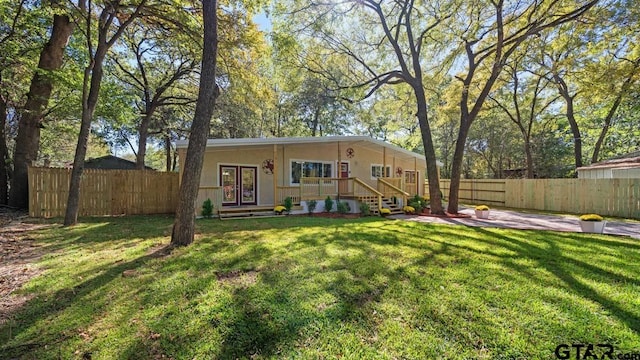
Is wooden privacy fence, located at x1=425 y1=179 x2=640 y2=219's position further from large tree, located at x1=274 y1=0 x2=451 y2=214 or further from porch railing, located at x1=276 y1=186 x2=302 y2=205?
porch railing, located at x1=276 y1=186 x2=302 y2=205

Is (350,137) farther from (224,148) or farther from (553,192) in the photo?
(553,192)

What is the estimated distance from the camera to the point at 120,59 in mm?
15156

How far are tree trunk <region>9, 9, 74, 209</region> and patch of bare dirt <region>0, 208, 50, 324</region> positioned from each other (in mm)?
2179

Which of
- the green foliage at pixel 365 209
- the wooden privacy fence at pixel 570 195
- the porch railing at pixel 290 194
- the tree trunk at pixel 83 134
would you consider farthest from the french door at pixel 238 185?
the wooden privacy fence at pixel 570 195

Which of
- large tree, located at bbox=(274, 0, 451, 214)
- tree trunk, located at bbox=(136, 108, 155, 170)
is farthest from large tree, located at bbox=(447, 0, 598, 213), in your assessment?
tree trunk, located at bbox=(136, 108, 155, 170)

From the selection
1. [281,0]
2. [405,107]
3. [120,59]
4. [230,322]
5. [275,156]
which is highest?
[281,0]

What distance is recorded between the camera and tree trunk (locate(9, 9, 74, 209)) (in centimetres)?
927

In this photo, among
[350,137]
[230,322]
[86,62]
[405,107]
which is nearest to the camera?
[230,322]

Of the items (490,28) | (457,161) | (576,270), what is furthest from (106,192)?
(490,28)

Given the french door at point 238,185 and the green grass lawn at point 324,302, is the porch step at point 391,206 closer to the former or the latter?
the french door at point 238,185

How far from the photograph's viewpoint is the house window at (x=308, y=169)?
43.3 feet

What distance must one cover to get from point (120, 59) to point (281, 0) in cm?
972

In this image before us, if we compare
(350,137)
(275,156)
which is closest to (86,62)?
(275,156)

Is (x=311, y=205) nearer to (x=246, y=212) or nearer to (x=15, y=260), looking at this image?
(x=246, y=212)
